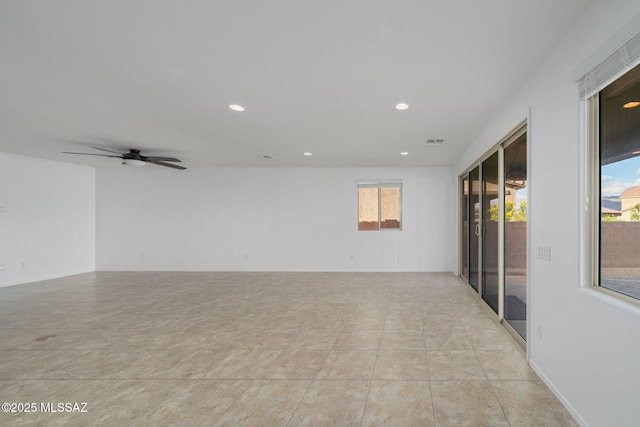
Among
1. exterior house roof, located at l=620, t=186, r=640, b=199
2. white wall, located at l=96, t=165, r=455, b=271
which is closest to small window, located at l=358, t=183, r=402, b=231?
white wall, located at l=96, t=165, r=455, b=271

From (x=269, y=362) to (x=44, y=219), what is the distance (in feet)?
23.2

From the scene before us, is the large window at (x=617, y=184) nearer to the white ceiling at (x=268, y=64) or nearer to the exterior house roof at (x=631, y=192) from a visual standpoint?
the exterior house roof at (x=631, y=192)

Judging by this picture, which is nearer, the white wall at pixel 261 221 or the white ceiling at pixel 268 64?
the white ceiling at pixel 268 64

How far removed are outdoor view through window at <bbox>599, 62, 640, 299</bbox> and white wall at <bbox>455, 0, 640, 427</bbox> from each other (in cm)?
11

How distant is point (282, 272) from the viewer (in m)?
7.11

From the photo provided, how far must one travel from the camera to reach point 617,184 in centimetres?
158

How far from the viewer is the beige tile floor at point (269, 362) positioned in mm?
1913

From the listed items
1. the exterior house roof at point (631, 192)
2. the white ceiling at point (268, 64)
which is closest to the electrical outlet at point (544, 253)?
the exterior house roof at point (631, 192)

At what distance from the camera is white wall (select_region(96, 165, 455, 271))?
6984mm

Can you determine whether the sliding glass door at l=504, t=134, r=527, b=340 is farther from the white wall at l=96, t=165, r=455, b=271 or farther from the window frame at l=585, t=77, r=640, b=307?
the white wall at l=96, t=165, r=455, b=271

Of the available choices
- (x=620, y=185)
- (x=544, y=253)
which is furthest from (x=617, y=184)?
(x=544, y=253)

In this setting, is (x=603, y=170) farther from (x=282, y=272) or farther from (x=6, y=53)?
(x=282, y=272)

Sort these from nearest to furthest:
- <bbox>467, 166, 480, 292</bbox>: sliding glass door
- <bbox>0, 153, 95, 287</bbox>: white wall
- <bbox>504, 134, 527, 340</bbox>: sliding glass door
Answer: <bbox>504, 134, 527, 340</bbox>: sliding glass door < <bbox>467, 166, 480, 292</bbox>: sliding glass door < <bbox>0, 153, 95, 287</bbox>: white wall

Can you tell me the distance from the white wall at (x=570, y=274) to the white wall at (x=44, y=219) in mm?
9051
